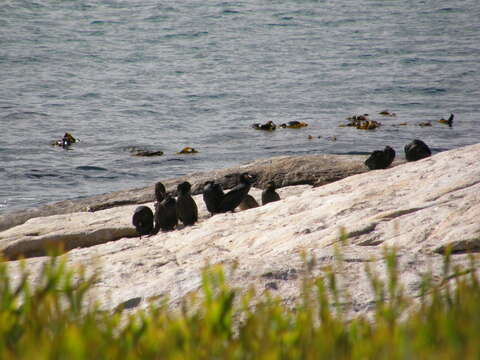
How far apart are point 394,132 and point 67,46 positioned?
18.9m

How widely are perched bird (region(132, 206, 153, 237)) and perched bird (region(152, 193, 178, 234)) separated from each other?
0.09 metres

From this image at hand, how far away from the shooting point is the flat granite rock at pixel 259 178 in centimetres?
1202

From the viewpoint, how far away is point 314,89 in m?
27.3

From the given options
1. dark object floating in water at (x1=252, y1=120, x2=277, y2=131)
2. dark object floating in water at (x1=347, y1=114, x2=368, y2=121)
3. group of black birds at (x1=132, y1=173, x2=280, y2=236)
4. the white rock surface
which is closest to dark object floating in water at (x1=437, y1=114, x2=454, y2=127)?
dark object floating in water at (x1=347, y1=114, x2=368, y2=121)

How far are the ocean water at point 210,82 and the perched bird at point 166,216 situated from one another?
5713 millimetres

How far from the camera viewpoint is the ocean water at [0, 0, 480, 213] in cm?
1861

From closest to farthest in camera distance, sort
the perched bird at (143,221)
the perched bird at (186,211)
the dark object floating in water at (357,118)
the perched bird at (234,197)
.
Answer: the perched bird at (143,221) → the perched bird at (186,211) → the perched bird at (234,197) → the dark object floating in water at (357,118)

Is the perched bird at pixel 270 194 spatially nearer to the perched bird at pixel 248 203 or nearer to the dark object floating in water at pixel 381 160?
the perched bird at pixel 248 203

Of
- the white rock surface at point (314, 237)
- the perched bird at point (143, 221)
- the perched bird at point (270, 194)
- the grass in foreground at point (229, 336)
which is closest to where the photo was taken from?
the grass in foreground at point (229, 336)

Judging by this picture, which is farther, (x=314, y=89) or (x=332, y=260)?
(x=314, y=89)

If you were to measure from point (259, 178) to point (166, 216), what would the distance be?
10.5 feet

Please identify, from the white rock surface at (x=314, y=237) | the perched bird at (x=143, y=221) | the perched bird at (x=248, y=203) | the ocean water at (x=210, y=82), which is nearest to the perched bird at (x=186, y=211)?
the white rock surface at (x=314, y=237)

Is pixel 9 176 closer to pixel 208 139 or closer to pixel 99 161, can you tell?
pixel 99 161

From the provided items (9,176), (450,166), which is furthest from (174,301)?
(9,176)
